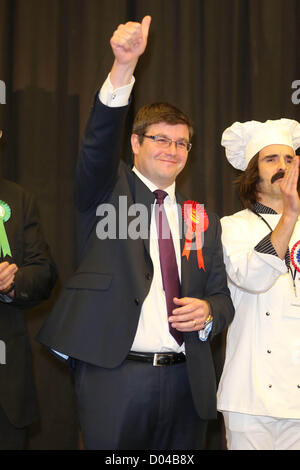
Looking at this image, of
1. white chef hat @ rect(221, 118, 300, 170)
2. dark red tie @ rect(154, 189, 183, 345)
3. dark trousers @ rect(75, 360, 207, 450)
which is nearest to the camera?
dark trousers @ rect(75, 360, 207, 450)

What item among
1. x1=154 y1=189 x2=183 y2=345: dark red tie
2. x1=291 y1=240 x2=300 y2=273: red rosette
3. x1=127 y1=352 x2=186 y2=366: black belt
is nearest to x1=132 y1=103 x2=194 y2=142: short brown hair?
x1=154 y1=189 x2=183 y2=345: dark red tie

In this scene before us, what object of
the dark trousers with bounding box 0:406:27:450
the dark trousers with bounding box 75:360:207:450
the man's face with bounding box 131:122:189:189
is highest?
the man's face with bounding box 131:122:189:189

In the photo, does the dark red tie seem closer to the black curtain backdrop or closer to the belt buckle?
the belt buckle

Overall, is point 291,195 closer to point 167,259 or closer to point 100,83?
point 167,259

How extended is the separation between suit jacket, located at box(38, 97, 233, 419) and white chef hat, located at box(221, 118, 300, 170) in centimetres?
73

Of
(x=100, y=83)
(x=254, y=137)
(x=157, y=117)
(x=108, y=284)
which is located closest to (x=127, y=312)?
(x=108, y=284)

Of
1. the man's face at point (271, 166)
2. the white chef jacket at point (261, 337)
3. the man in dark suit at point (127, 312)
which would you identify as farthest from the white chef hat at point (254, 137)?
the man in dark suit at point (127, 312)

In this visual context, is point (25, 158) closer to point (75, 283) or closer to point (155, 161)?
point (155, 161)

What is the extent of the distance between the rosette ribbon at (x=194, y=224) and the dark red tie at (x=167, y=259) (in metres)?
0.07

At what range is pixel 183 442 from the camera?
6.79ft

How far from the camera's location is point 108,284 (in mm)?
1995

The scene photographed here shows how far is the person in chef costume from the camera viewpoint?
217 centimetres

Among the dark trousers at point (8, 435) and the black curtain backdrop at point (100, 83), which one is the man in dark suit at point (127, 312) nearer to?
the dark trousers at point (8, 435)

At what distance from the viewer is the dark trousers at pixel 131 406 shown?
76.3 inches
